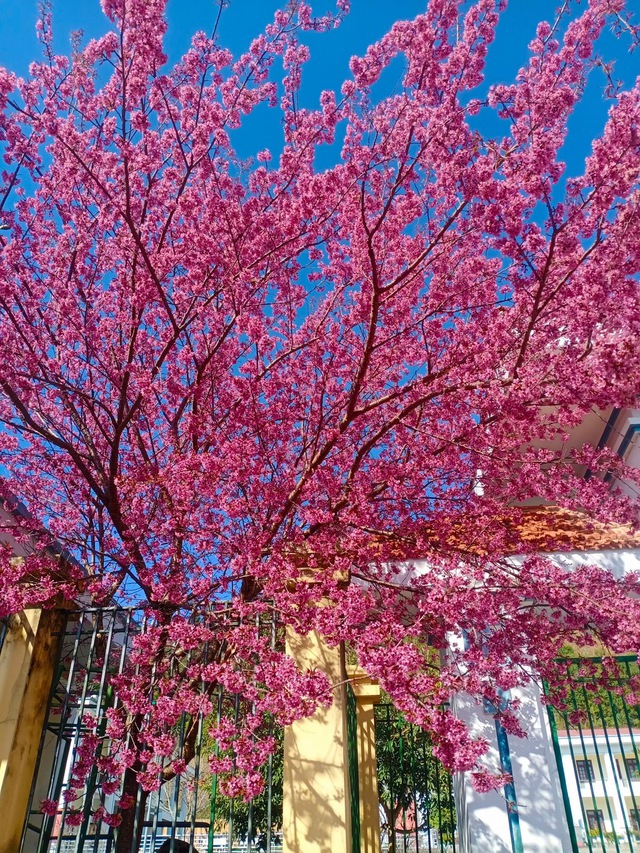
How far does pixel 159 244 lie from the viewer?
571 cm

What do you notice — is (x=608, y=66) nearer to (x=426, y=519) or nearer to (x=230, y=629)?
(x=426, y=519)

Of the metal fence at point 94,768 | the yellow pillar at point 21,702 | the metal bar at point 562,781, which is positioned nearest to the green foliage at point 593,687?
the metal bar at point 562,781

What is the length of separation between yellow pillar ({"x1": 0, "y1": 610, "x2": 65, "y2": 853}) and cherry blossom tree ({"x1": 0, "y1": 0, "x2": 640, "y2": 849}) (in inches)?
9.8

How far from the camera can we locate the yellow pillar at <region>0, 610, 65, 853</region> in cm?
444

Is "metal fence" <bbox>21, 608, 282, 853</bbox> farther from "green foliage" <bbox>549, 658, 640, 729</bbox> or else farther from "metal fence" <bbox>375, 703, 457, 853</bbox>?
"green foliage" <bbox>549, 658, 640, 729</bbox>

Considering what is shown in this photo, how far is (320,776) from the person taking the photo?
4.18m

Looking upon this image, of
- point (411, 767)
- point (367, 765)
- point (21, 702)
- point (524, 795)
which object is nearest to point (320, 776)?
point (21, 702)

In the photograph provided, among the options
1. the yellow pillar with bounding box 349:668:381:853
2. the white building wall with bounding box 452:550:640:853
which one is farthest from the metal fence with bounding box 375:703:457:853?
the white building wall with bounding box 452:550:640:853

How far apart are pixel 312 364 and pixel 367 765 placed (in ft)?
15.9

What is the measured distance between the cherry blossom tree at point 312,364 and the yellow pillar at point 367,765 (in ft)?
5.72

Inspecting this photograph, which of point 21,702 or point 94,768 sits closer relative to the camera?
point 94,768

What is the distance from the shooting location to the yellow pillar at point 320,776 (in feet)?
13.2

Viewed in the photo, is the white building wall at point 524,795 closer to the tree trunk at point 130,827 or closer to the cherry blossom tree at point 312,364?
the cherry blossom tree at point 312,364

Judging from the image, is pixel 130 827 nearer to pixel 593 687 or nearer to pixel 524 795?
pixel 524 795
